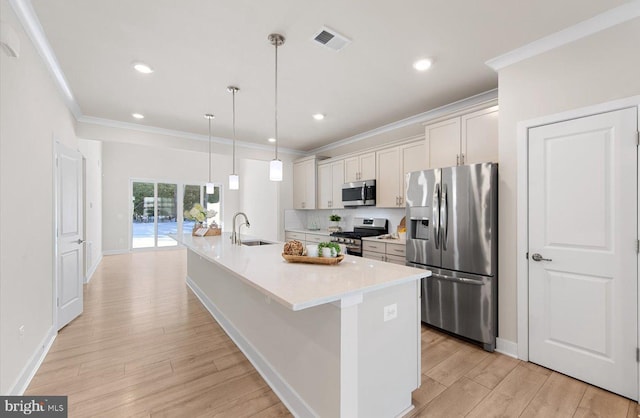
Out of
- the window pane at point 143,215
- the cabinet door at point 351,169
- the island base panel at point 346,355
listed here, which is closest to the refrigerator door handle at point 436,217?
the island base panel at point 346,355

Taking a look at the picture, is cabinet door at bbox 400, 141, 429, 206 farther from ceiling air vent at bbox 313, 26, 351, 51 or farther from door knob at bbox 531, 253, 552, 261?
ceiling air vent at bbox 313, 26, 351, 51

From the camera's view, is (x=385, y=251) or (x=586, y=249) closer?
(x=586, y=249)

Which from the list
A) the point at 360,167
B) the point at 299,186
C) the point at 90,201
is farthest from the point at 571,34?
the point at 90,201

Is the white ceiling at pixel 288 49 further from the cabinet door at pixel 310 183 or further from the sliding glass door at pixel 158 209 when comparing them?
the sliding glass door at pixel 158 209

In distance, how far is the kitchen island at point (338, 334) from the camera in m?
1.48

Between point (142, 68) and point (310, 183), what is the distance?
3675 mm

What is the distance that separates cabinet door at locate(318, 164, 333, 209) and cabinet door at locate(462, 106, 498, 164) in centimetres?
283

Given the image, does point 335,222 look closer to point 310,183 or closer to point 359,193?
point 310,183

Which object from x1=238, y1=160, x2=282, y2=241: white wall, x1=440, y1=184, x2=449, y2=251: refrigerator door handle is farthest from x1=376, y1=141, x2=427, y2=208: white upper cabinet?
x1=238, y1=160, x2=282, y2=241: white wall

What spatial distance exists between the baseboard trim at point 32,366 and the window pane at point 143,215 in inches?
249

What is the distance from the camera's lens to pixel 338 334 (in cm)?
148

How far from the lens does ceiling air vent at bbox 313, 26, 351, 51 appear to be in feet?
7.39

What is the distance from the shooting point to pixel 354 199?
4.90 metres

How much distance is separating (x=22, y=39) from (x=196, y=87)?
4.72ft
